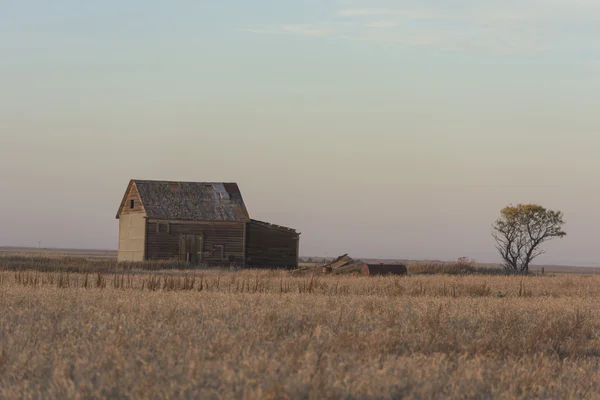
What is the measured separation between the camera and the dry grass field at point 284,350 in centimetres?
936

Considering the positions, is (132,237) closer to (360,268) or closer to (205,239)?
(205,239)

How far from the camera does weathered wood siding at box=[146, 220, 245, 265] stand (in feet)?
188

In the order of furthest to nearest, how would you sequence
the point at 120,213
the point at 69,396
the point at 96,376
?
the point at 120,213
the point at 96,376
the point at 69,396

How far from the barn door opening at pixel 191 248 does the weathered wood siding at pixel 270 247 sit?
132 inches

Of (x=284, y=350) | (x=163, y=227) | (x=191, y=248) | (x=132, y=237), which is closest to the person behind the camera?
(x=284, y=350)

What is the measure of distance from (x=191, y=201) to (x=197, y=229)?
249cm

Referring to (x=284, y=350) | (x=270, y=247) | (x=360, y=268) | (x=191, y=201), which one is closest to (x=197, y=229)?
(x=191, y=201)

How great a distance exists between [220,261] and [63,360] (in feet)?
156

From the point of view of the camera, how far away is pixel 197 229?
191 ft

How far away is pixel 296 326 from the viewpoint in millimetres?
14148

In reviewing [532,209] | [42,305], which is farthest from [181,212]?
[42,305]

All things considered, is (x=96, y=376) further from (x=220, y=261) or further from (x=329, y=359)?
(x=220, y=261)

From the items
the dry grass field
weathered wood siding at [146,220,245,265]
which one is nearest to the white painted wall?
weathered wood siding at [146,220,245,265]

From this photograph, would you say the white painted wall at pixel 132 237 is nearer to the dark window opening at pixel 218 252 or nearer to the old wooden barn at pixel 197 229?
the old wooden barn at pixel 197 229
